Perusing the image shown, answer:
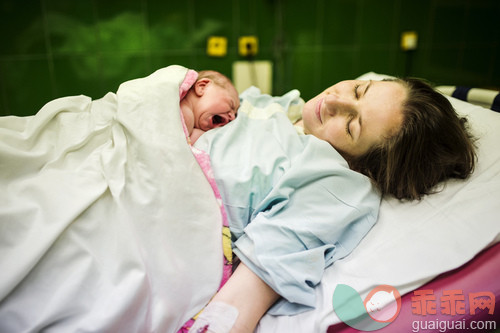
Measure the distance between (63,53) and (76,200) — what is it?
142cm

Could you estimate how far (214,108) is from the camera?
1026 mm

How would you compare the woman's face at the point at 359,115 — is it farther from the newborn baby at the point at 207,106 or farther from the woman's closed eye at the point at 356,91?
the newborn baby at the point at 207,106

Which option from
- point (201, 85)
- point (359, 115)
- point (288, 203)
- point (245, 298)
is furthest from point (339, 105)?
point (245, 298)

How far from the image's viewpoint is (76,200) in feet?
2.16

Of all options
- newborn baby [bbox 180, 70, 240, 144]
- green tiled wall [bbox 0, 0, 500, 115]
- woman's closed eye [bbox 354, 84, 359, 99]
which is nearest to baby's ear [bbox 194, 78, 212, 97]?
newborn baby [bbox 180, 70, 240, 144]

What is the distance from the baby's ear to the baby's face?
11mm

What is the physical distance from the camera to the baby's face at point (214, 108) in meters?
1.03

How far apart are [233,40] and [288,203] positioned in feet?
4.63

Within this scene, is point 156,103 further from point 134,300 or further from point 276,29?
point 276,29

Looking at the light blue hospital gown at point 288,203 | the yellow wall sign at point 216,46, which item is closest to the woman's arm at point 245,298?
the light blue hospital gown at point 288,203

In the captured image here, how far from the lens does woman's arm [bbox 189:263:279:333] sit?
0.66 m

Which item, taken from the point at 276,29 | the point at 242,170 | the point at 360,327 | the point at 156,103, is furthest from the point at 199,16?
the point at 360,327

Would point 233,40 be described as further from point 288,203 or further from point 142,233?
point 142,233

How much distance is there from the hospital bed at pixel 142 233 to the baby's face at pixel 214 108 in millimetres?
153
